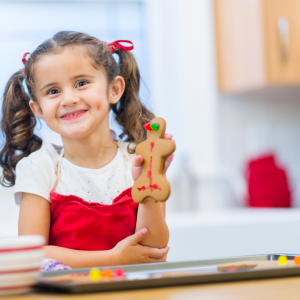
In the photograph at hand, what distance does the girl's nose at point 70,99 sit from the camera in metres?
0.89

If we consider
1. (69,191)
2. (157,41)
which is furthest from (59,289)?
(157,41)

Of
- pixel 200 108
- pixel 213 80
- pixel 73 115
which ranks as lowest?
pixel 73 115

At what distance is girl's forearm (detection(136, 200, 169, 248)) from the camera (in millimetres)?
879

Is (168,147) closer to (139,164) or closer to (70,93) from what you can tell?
(139,164)

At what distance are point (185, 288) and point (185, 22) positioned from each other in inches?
81.1

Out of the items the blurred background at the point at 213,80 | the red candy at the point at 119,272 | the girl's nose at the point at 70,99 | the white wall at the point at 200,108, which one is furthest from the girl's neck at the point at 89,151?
the white wall at the point at 200,108

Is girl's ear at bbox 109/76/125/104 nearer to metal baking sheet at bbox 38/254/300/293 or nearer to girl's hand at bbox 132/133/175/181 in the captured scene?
girl's hand at bbox 132/133/175/181

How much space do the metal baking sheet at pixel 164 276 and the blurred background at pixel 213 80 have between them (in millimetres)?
1440

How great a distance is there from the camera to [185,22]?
2.39 metres

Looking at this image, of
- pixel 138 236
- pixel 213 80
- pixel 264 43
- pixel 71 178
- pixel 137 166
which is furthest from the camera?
pixel 213 80

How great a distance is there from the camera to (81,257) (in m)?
0.88

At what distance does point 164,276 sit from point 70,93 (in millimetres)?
486

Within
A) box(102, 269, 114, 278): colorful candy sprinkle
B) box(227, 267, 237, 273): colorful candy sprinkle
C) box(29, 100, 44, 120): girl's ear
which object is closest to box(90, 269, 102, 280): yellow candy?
box(102, 269, 114, 278): colorful candy sprinkle

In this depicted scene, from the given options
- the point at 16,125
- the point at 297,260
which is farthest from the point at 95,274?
the point at 16,125
